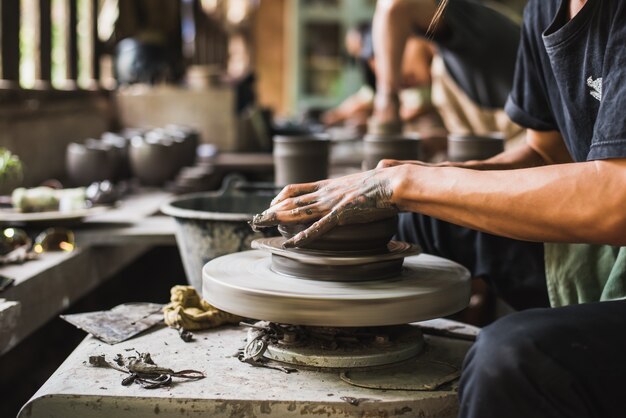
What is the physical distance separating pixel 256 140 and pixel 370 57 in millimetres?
1021

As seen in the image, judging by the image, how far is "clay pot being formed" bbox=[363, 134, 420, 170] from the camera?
262 cm

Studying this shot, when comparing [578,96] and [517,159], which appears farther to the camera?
[517,159]

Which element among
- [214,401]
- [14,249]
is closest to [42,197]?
[14,249]

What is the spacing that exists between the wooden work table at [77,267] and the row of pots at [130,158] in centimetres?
26

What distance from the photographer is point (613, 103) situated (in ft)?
4.44

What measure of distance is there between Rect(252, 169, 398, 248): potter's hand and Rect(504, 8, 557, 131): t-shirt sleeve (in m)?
0.68

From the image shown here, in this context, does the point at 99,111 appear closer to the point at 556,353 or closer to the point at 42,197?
the point at 42,197

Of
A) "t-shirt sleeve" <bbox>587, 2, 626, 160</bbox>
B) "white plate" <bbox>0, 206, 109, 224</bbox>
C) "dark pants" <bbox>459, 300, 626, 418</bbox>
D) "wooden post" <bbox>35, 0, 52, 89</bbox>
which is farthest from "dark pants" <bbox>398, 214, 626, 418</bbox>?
"wooden post" <bbox>35, 0, 52, 89</bbox>

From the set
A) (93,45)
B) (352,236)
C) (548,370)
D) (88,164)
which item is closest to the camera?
(548,370)

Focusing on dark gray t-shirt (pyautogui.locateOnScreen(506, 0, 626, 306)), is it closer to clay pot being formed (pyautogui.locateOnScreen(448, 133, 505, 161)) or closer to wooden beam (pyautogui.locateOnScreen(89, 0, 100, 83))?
clay pot being formed (pyautogui.locateOnScreen(448, 133, 505, 161))

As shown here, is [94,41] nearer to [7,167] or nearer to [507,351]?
[7,167]

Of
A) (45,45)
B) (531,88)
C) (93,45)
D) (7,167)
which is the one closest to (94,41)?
(93,45)

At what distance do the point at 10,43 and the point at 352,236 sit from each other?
96.9 inches

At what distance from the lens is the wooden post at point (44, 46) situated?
394cm
